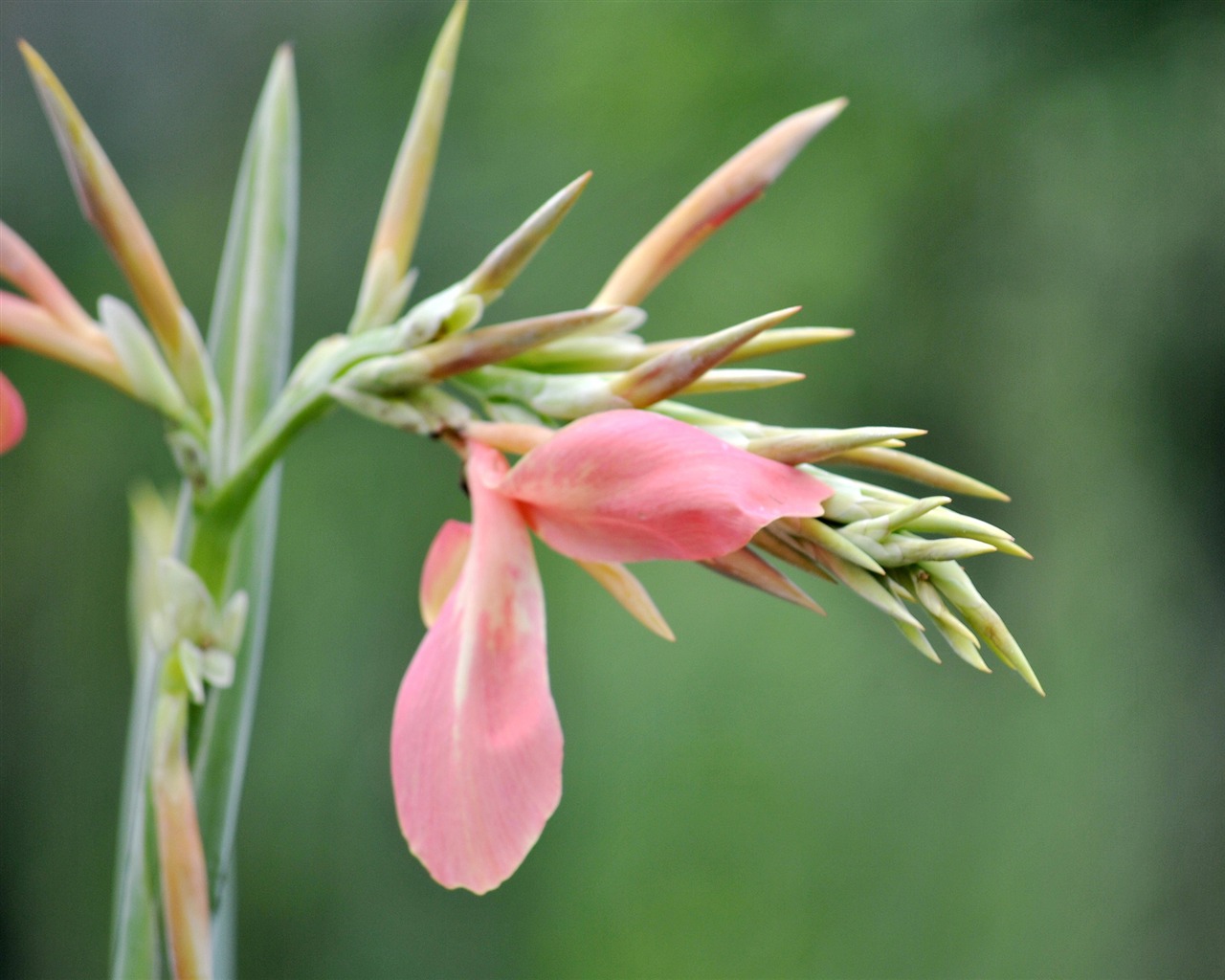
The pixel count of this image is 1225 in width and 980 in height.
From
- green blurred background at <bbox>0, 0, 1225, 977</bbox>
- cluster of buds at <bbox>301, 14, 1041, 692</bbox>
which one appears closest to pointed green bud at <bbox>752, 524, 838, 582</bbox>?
cluster of buds at <bbox>301, 14, 1041, 692</bbox>

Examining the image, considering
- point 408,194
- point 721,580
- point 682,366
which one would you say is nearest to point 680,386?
point 682,366

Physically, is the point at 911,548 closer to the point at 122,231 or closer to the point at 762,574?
the point at 762,574

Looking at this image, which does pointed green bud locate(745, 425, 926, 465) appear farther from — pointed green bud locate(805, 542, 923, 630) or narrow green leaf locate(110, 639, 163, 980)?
narrow green leaf locate(110, 639, 163, 980)

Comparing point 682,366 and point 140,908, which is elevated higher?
point 682,366

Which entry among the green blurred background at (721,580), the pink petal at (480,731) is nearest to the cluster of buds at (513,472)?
the pink petal at (480,731)

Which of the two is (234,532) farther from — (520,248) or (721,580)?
(721,580)

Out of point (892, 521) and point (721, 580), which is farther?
point (721, 580)
